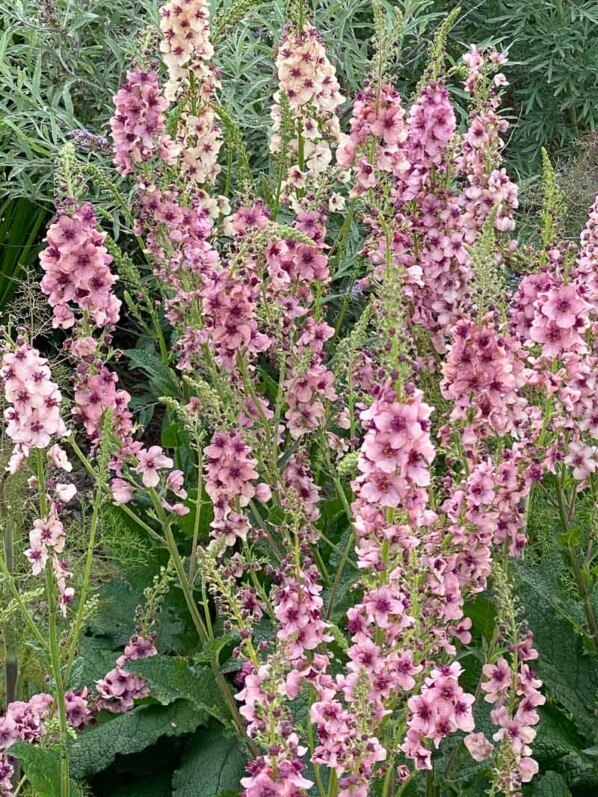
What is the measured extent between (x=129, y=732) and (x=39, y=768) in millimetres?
432

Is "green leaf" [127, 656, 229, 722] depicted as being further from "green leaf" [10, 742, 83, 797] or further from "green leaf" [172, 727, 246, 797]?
"green leaf" [10, 742, 83, 797]

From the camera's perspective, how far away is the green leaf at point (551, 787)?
234 cm

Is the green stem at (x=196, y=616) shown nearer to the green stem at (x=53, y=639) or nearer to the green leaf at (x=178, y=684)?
the green leaf at (x=178, y=684)

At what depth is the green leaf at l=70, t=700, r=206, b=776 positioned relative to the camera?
2592mm

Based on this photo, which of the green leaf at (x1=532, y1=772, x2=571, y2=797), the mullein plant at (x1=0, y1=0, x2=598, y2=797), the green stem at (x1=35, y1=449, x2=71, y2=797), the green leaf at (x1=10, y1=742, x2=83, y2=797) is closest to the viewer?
the mullein plant at (x1=0, y1=0, x2=598, y2=797)

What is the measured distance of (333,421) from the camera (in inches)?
108

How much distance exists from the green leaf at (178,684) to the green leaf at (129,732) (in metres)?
0.09

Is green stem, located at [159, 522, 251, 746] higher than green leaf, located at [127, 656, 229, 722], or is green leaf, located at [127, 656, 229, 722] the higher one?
green stem, located at [159, 522, 251, 746]

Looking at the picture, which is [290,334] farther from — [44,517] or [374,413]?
[374,413]

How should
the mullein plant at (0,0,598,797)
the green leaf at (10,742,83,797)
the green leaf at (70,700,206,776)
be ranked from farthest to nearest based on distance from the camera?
the green leaf at (70,700,206,776), the green leaf at (10,742,83,797), the mullein plant at (0,0,598,797)

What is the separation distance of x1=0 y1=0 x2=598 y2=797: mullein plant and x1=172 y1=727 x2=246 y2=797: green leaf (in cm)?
6

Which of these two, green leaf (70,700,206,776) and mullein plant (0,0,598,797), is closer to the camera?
mullein plant (0,0,598,797)

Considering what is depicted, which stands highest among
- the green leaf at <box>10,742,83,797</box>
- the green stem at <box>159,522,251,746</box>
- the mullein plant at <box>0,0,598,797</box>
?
the mullein plant at <box>0,0,598,797</box>

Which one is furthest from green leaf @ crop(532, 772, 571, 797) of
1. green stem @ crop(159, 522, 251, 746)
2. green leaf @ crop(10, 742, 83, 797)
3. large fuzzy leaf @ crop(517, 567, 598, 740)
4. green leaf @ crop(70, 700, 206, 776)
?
green leaf @ crop(10, 742, 83, 797)
